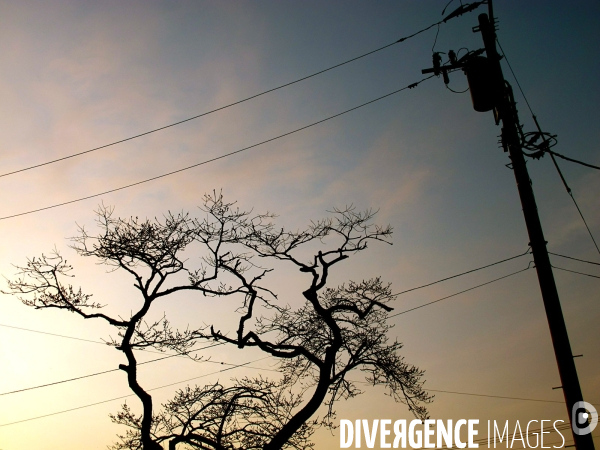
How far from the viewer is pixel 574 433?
539 cm

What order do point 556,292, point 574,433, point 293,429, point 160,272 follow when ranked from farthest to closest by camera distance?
point 160,272
point 293,429
point 556,292
point 574,433

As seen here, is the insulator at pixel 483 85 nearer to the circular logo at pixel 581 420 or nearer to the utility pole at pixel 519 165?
the utility pole at pixel 519 165

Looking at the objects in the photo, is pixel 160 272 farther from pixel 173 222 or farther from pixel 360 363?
pixel 360 363

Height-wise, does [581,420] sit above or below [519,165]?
below

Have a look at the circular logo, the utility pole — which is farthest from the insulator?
the circular logo

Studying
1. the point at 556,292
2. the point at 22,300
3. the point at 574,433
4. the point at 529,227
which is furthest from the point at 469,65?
the point at 22,300

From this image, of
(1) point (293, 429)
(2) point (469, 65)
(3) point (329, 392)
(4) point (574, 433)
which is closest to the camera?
(4) point (574, 433)

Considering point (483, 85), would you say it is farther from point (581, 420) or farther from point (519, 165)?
point (581, 420)

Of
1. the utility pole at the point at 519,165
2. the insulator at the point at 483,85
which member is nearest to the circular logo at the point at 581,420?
the utility pole at the point at 519,165

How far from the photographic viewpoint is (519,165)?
6820 mm

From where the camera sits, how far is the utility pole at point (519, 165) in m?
5.52

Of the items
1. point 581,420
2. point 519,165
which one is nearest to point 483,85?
point 519,165

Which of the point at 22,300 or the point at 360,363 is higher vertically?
the point at 22,300

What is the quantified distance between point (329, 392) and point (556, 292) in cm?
1025
